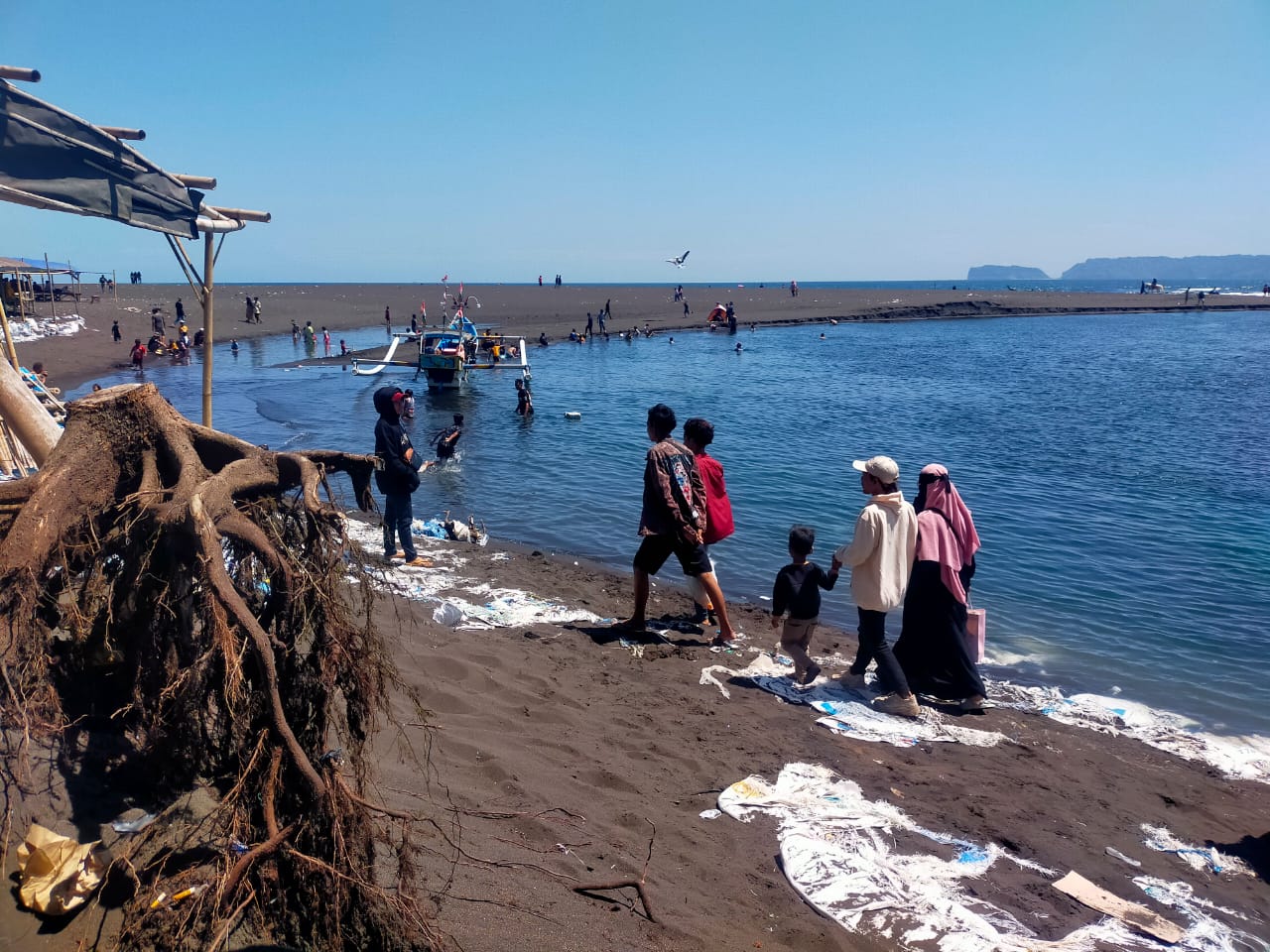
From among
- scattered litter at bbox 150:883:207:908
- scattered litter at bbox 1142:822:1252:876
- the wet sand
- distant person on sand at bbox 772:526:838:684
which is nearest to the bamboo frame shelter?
scattered litter at bbox 150:883:207:908

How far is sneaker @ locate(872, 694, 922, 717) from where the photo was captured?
6.13 meters

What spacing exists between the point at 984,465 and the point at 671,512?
13413 millimetres

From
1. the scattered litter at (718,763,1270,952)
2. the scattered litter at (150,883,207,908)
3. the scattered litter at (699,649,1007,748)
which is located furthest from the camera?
the scattered litter at (699,649,1007,748)

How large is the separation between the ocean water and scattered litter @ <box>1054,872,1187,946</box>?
3.53 meters

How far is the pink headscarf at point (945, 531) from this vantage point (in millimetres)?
6137

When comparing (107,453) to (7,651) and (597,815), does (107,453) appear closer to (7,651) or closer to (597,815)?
(7,651)

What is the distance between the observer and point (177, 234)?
661cm

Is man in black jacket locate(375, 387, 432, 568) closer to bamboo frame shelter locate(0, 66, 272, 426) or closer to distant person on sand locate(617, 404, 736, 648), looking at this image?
bamboo frame shelter locate(0, 66, 272, 426)

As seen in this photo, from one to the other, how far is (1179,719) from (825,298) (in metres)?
86.3

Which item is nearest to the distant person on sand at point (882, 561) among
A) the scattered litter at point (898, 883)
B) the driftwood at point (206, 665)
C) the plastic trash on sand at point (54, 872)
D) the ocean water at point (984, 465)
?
the scattered litter at point (898, 883)

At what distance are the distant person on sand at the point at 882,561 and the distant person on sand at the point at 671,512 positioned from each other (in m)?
1.24

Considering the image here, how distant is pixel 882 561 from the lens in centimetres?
602

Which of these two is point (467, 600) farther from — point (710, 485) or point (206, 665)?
point (206, 665)

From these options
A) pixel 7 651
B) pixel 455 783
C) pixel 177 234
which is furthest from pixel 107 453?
pixel 177 234
